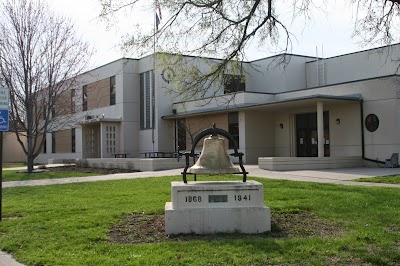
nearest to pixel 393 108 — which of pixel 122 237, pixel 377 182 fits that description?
pixel 377 182

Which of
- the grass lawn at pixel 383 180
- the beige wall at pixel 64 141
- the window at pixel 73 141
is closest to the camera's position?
the grass lawn at pixel 383 180

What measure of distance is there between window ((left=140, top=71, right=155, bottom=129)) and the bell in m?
29.0

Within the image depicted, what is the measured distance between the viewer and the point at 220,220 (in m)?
7.82

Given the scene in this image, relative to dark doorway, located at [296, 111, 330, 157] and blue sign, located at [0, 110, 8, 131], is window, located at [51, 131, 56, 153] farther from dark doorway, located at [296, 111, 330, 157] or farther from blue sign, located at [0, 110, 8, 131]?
blue sign, located at [0, 110, 8, 131]

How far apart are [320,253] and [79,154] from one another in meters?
40.8

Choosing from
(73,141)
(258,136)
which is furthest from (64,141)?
(258,136)

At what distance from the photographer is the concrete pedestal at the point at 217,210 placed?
306 inches

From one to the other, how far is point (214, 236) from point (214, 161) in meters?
1.35

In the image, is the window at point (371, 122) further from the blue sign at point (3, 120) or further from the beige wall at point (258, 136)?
the blue sign at point (3, 120)

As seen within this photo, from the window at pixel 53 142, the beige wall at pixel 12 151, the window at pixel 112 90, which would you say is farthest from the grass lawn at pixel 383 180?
the beige wall at pixel 12 151

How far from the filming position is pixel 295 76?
3744 cm

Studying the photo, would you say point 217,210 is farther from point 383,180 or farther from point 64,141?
point 64,141

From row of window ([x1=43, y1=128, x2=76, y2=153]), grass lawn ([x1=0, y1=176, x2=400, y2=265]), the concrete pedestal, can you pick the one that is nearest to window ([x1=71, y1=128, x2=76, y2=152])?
row of window ([x1=43, y1=128, x2=76, y2=153])

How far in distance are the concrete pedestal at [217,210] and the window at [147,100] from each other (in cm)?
2957
